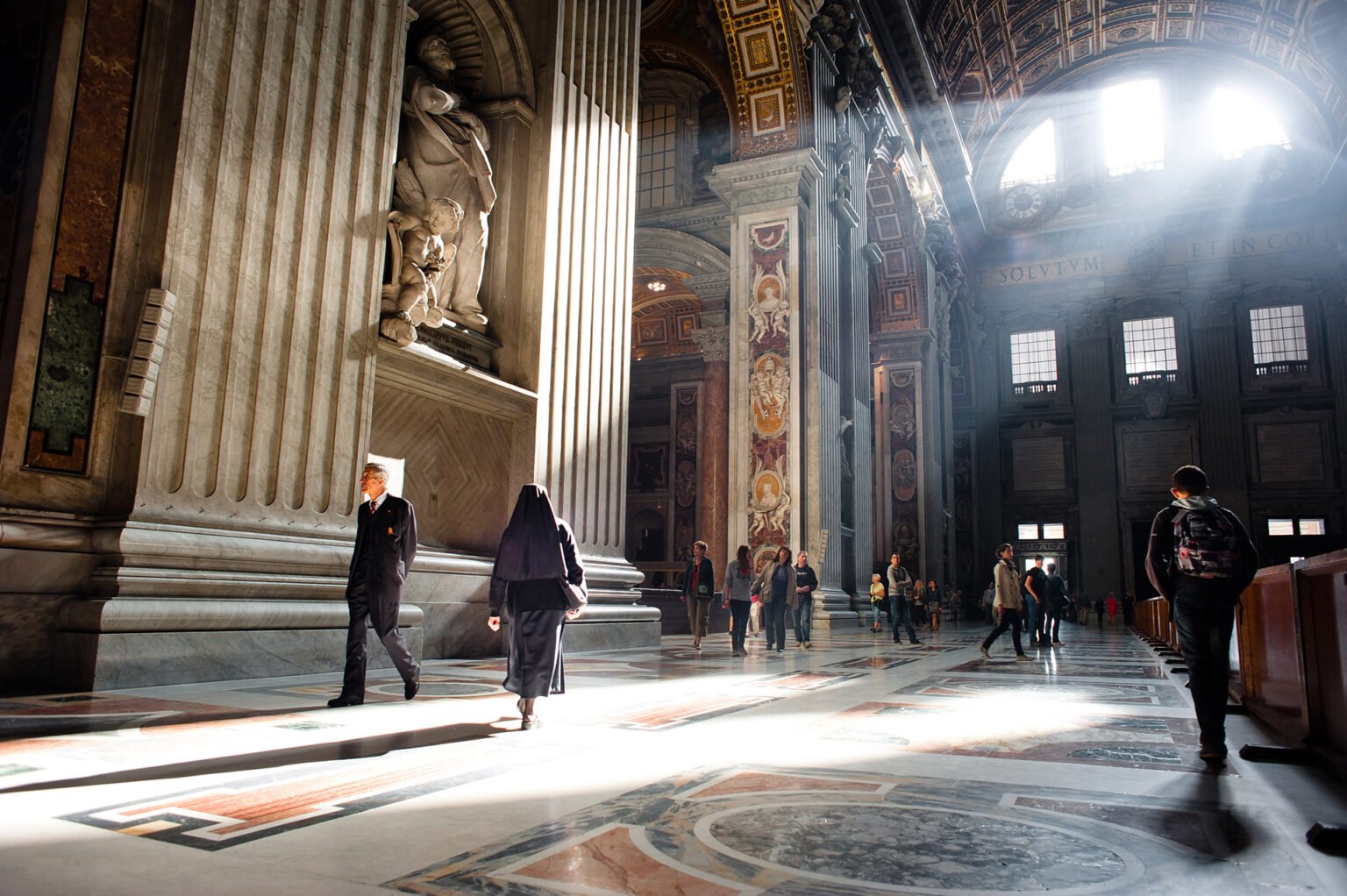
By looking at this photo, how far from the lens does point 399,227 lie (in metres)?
7.52

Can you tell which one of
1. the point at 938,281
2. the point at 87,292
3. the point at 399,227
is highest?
the point at 938,281

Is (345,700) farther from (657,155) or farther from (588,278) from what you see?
(657,155)

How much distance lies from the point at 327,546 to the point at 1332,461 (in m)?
29.6

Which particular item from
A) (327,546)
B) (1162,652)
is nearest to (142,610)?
(327,546)

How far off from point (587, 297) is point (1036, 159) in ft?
89.6

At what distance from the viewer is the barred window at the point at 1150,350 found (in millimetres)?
29688

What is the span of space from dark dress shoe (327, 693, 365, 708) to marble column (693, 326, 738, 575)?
15823mm

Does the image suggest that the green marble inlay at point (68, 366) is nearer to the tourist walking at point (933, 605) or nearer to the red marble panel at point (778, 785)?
the red marble panel at point (778, 785)

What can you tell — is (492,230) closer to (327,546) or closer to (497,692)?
(327,546)

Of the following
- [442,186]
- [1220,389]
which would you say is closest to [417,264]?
[442,186]

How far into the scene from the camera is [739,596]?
10195 mm

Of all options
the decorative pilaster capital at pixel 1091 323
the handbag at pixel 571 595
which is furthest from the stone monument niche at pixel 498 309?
the decorative pilaster capital at pixel 1091 323

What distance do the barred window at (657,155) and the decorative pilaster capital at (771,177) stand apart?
3587 millimetres

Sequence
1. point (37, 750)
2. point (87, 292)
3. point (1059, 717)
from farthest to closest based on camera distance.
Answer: point (87, 292), point (1059, 717), point (37, 750)
